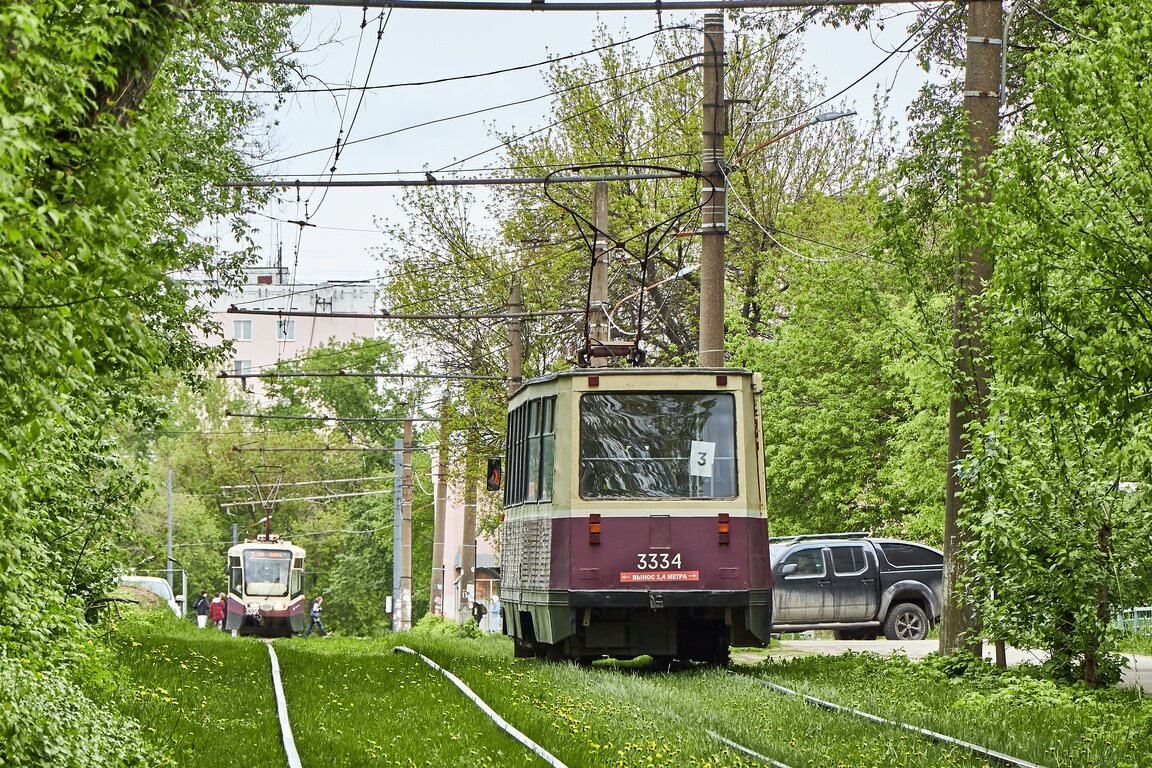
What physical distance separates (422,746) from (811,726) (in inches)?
103

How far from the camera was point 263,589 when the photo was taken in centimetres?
5519

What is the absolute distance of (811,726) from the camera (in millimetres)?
11281

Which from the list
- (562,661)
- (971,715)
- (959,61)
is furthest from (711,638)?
(959,61)

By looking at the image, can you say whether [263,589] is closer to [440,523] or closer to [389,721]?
[440,523]

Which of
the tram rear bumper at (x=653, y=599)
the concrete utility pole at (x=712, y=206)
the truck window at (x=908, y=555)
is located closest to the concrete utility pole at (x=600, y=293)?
the concrete utility pole at (x=712, y=206)

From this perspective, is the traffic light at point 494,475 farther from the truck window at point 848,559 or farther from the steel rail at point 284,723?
the truck window at point 848,559

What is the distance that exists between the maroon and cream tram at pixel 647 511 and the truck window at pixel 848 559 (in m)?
10.2

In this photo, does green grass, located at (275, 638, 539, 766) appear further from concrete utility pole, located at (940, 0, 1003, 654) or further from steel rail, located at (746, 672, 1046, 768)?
concrete utility pole, located at (940, 0, 1003, 654)

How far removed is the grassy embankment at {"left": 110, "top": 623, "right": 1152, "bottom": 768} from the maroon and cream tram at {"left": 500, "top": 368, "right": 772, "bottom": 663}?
25.5 inches

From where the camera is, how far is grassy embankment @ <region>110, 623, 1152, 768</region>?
10078 mm

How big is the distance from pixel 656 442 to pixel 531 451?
5.74 ft

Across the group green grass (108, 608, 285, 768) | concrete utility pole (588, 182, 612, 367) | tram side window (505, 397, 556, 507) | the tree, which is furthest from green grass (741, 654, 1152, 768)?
concrete utility pole (588, 182, 612, 367)

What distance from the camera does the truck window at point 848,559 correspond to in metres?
27.7

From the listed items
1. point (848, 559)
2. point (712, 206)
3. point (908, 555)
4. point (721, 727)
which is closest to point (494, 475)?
point (712, 206)
